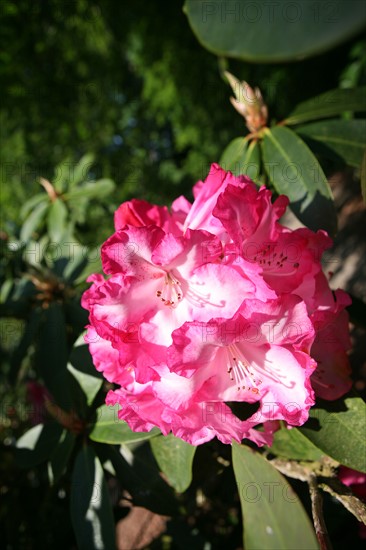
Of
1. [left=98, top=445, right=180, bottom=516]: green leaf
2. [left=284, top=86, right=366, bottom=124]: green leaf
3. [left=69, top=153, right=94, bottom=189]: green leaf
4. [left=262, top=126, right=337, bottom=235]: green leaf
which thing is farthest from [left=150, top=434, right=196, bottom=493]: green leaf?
[left=69, top=153, right=94, bottom=189]: green leaf

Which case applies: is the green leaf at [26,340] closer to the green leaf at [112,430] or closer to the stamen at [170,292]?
the green leaf at [112,430]

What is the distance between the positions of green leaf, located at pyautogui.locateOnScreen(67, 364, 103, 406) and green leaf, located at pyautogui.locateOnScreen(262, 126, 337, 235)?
0.50 meters

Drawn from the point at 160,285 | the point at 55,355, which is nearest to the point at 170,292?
the point at 160,285

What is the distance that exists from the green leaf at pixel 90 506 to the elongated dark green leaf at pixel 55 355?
4.6 inches

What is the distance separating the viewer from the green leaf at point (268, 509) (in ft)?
1.89

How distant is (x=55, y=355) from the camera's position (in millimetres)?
1042

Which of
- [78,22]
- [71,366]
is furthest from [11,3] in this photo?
[71,366]

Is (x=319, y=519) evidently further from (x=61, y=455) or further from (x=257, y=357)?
(x=61, y=455)

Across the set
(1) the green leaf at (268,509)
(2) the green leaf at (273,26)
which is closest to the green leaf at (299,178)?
(1) the green leaf at (268,509)

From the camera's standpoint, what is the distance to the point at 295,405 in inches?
24.3

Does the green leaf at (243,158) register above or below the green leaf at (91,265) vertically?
above

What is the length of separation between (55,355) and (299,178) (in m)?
0.64

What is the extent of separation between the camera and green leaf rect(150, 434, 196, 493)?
767 mm

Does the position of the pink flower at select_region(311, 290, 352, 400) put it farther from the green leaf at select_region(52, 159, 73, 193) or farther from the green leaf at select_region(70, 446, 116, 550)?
the green leaf at select_region(52, 159, 73, 193)
